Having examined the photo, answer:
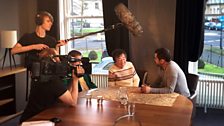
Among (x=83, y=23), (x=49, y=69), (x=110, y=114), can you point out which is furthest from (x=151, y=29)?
(x=49, y=69)

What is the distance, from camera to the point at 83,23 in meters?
5.04

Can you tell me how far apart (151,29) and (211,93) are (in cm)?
131

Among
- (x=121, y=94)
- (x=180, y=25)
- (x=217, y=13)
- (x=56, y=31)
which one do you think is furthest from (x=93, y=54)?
(x=121, y=94)

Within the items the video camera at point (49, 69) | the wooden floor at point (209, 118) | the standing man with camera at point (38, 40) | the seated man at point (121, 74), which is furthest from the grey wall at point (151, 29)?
the video camera at point (49, 69)

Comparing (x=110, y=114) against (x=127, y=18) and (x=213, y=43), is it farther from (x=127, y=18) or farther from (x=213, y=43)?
(x=213, y=43)

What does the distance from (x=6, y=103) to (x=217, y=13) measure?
3.34 meters

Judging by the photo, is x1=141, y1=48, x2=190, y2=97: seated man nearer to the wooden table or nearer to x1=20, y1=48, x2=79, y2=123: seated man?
the wooden table

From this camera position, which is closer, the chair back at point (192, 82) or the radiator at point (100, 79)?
the chair back at point (192, 82)

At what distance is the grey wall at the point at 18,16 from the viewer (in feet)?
14.6

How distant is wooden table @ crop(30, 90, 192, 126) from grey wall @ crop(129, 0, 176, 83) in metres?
2.05

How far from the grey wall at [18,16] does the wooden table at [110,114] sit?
2.58 m

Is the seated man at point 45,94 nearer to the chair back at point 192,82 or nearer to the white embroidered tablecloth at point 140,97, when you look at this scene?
the white embroidered tablecloth at point 140,97

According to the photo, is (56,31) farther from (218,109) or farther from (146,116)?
(146,116)

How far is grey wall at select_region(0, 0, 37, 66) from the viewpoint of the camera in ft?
14.6
